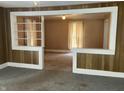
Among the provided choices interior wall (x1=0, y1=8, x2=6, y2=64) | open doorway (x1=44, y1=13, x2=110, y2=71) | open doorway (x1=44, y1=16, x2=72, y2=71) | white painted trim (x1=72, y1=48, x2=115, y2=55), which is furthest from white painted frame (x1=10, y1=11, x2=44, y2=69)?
open doorway (x1=44, y1=16, x2=72, y2=71)

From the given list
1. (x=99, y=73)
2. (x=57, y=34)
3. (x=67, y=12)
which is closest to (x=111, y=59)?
(x=99, y=73)

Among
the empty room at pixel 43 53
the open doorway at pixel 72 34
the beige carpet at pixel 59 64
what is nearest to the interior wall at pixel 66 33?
the open doorway at pixel 72 34

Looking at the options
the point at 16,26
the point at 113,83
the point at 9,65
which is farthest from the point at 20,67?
the point at 113,83

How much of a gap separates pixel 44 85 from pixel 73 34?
5.55 metres

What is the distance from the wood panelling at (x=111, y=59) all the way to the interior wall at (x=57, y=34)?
4.48 meters

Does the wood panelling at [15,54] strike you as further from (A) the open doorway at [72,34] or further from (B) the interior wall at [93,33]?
(B) the interior wall at [93,33]

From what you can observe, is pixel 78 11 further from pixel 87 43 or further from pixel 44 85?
pixel 87 43

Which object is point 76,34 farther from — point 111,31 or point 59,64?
point 111,31

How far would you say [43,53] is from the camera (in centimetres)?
464

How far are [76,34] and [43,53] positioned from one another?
4.15m

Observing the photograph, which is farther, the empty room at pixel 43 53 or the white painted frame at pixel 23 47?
the white painted frame at pixel 23 47

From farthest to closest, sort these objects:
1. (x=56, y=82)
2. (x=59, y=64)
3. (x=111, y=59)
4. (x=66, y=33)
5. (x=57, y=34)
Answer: (x=57, y=34)
(x=66, y=33)
(x=59, y=64)
(x=111, y=59)
(x=56, y=82)

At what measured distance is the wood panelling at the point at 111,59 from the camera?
3650mm

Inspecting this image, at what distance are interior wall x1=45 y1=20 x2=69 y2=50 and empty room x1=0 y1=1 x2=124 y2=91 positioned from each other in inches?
153
